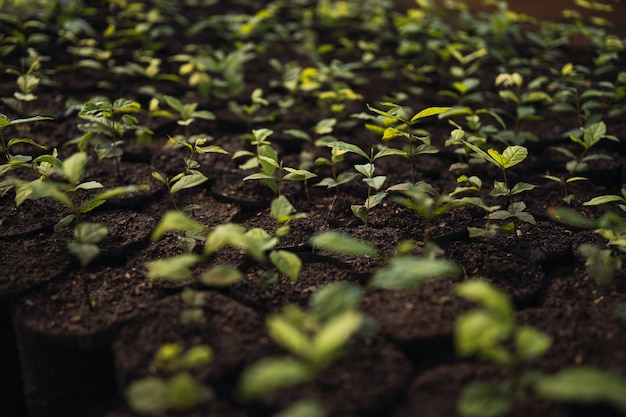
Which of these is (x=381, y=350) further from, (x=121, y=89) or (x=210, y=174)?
(x=121, y=89)

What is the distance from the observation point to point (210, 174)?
181 centimetres

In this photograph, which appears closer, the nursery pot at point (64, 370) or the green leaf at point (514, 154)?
the nursery pot at point (64, 370)

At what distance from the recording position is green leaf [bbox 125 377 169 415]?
94 centimetres

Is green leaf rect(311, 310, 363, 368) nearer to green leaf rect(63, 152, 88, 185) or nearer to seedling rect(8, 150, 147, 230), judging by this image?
seedling rect(8, 150, 147, 230)

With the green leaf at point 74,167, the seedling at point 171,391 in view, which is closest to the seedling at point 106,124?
the green leaf at point 74,167

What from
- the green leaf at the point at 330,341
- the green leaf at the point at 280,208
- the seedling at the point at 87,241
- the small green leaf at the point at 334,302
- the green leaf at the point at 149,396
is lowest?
the green leaf at the point at 149,396

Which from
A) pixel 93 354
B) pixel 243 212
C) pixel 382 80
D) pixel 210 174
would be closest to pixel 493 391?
pixel 93 354

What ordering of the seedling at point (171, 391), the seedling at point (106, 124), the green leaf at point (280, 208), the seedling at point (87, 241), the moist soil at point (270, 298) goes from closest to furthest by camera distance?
1. the seedling at point (171, 391)
2. the moist soil at point (270, 298)
3. the seedling at point (87, 241)
4. the green leaf at point (280, 208)
5. the seedling at point (106, 124)

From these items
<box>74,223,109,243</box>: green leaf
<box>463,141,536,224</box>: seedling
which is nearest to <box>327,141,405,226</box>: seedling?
<box>463,141,536,224</box>: seedling

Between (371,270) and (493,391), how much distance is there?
0.49m

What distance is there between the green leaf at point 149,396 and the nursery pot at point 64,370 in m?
0.25

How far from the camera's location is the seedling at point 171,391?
93 centimetres

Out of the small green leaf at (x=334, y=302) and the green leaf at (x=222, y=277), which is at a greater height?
the small green leaf at (x=334, y=302)

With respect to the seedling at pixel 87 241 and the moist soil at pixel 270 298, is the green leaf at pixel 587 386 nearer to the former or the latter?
the moist soil at pixel 270 298
